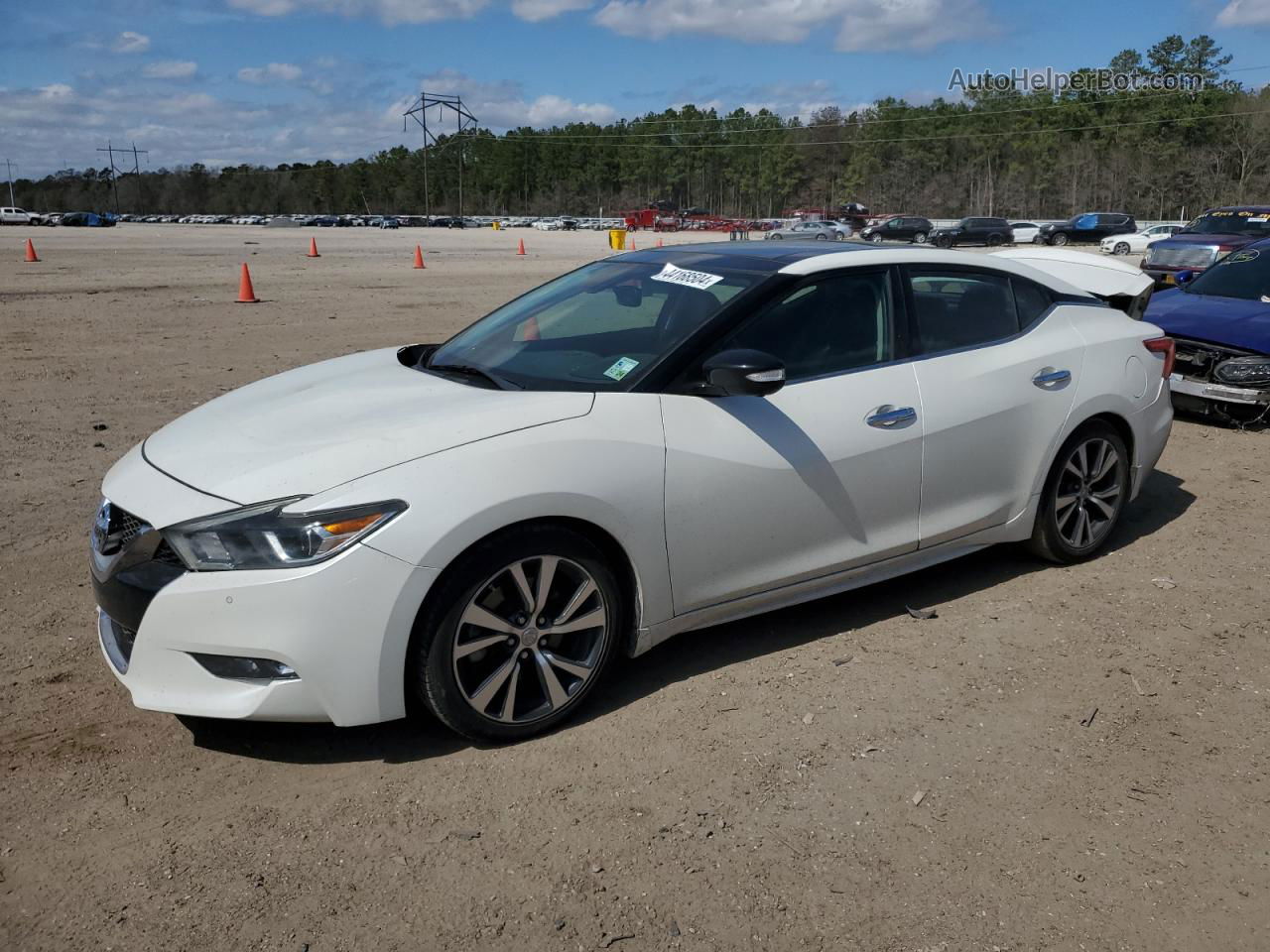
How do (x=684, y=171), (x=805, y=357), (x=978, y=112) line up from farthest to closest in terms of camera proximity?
(x=684, y=171) → (x=978, y=112) → (x=805, y=357)

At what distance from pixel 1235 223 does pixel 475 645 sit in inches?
850

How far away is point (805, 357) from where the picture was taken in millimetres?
4203

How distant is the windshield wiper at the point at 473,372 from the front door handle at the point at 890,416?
1392 mm

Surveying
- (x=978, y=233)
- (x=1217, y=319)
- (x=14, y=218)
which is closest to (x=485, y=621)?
(x=1217, y=319)

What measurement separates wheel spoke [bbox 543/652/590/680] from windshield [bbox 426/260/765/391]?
95cm

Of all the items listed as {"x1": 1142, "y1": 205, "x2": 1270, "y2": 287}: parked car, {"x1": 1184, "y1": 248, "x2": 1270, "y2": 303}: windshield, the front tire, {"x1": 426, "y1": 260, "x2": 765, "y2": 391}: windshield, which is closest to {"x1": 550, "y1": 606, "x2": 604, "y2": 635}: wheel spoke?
the front tire

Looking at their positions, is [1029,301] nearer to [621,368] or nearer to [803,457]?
[803,457]

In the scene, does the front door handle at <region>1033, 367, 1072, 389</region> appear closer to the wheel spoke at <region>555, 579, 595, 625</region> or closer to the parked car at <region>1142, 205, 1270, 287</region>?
the wheel spoke at <region>555, 579, 595, 625</region>

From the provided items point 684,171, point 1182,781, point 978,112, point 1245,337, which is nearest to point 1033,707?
point 1182,781

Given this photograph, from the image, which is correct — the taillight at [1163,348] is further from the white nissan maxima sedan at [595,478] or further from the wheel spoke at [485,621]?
the wheel spoke at [485,621]

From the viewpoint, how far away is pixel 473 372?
4.23 m

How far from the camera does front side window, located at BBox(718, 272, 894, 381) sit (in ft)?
13.5

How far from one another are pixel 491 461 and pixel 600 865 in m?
1.24

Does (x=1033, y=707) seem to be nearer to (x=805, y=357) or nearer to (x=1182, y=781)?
(x=1182, y=781)
